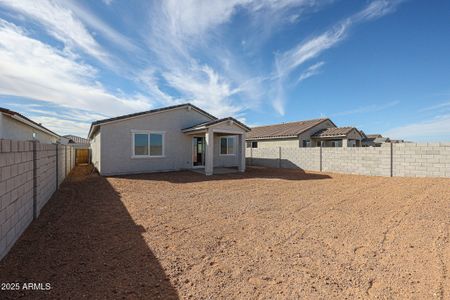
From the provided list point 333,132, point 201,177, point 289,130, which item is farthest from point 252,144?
point 201,177

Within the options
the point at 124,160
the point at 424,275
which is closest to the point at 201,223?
the point at 424,275

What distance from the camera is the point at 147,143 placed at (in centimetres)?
1367

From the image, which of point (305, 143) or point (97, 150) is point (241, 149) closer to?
point (97, 150)

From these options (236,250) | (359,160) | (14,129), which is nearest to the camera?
(236,250)

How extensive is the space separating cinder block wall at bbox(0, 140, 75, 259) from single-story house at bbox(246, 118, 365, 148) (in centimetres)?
1987

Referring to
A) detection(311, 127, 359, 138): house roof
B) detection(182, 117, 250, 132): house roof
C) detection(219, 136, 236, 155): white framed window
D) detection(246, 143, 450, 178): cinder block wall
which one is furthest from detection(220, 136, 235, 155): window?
detection(311, 127, 359, 138): house roof

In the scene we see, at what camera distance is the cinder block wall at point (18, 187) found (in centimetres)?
338

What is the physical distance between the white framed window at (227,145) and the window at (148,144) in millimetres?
4957

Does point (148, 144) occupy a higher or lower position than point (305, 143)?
lower

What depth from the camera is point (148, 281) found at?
2861 mm

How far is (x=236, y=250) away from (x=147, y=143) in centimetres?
1132

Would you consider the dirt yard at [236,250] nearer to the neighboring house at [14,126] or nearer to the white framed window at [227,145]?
the neighboring house at [14,126]

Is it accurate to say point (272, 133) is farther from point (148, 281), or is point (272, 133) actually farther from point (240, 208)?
point (148, 281)

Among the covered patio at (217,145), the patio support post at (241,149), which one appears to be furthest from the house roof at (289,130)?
the patio support post at (241,149)
